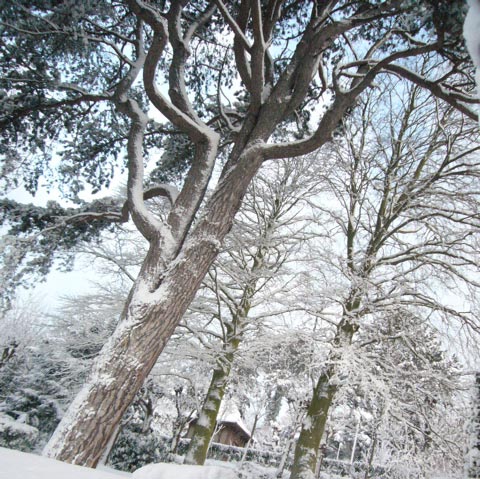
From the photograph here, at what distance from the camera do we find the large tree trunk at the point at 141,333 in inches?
100

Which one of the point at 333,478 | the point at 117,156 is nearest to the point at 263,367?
the point at 117,156

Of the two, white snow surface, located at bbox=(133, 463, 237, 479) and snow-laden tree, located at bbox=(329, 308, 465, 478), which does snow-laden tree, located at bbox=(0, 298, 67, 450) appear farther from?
white snow surface, located at bbox=(133, 463, 237, 479)

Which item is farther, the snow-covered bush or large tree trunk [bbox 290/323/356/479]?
the snow-covered bush

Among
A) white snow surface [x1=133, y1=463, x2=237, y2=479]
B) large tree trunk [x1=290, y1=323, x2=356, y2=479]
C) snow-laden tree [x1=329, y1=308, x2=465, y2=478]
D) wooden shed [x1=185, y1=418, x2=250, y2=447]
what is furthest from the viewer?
wooden shed [x1=185, y1=418, x2=250, y2=447]

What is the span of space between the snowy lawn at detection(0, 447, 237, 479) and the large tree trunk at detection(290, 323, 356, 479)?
5330 mm

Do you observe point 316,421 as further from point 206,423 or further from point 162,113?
point 162,113

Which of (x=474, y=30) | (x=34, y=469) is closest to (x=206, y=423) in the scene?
(x=34, y=469)

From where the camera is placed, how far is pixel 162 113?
3939mm

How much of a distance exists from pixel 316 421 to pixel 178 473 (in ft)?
21.5

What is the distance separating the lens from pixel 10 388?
17438mm

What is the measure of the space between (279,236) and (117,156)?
464 centimetres

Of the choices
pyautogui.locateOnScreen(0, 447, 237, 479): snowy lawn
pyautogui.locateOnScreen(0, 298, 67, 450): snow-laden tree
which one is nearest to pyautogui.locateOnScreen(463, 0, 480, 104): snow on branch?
pyautogui.locateOnScreen(0, 447, 237, 479): snowy lawn

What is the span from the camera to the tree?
2.94 m

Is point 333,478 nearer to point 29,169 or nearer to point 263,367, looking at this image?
point 263,367
